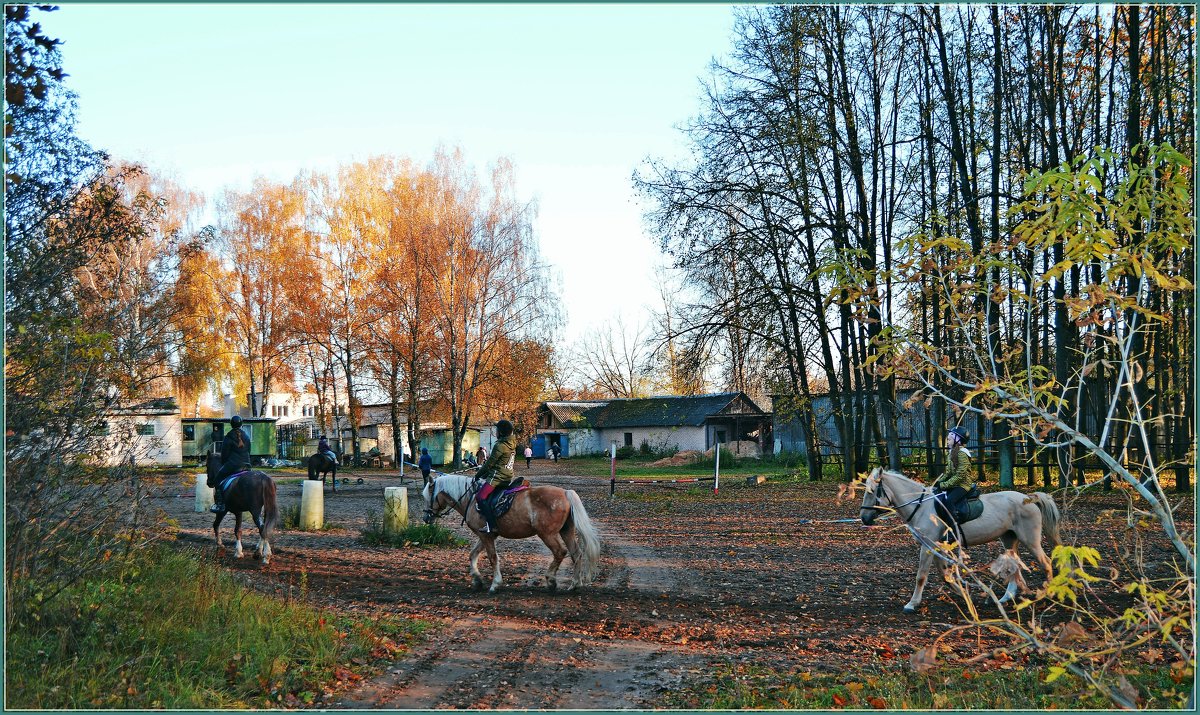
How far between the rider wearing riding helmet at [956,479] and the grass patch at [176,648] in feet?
20.2

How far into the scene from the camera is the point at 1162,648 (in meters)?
7.24

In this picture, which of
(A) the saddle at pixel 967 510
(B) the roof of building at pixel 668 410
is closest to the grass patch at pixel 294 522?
(A) the saddle at pixel 967 510

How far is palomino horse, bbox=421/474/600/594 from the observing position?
10.4 meters

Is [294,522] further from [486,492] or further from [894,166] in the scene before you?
[894,166]

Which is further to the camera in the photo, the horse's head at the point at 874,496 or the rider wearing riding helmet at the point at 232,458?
the rider wearing riding helmet at the point at 232,458

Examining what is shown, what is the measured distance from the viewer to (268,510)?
12648 mm

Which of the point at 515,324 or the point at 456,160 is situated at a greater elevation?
the point at 456,160

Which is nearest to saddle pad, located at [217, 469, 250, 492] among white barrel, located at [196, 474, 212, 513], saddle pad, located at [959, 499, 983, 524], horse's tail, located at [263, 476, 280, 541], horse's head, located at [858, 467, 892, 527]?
horse's tail, located at [263, 476, 280, 541]

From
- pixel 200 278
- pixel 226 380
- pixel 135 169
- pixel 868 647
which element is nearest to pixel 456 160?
pixel 200 278

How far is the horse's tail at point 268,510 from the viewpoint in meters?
12.5

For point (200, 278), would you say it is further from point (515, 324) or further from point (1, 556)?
point (1, 556)

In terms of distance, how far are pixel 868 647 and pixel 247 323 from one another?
4000cm

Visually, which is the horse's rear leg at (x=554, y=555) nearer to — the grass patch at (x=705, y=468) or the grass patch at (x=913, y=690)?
the grass patch at (x=913, y=690)

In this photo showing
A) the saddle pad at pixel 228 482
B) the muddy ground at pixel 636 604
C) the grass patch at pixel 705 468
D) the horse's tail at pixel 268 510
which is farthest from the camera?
the grass patch at pixel 705 468
